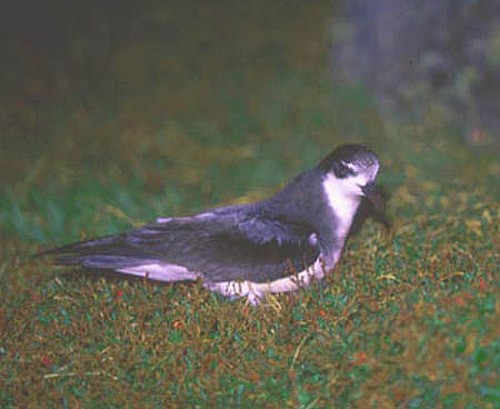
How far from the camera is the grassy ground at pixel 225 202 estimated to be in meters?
3.88

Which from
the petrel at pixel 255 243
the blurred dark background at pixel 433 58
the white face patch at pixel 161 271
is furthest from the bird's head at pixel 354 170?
the blurred dark background at pixel 433 58

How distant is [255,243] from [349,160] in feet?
2.24

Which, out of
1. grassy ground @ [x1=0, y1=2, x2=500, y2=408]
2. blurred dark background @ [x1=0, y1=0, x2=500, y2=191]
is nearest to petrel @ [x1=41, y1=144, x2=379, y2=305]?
grassy ground @ [x1=0, y1=2, x2=500, y2=408]

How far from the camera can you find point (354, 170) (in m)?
4.89

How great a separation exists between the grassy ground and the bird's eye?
1.67 feet

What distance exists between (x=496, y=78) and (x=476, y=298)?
127 inches

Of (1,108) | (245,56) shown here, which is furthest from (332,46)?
(1,108)

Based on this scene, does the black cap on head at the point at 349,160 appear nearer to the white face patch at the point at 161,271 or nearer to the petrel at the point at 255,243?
the petrel at the point at 255,243

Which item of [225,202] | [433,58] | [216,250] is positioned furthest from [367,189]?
[433,58]

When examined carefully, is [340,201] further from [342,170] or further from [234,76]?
[234,76]

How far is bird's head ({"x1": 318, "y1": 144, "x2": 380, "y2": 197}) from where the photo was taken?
4.89m

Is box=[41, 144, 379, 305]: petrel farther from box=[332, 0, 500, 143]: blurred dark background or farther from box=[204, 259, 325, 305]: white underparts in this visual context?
box=[332, 0, 500, 143]: blurred dark background

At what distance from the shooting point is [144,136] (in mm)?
8031

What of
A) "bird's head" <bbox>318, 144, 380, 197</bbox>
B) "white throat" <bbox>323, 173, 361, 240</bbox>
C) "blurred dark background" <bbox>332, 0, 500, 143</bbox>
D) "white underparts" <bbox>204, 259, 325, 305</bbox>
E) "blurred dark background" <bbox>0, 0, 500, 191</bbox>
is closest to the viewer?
"white underparts" <bbox>204, 259, 325, 305</bbox>
